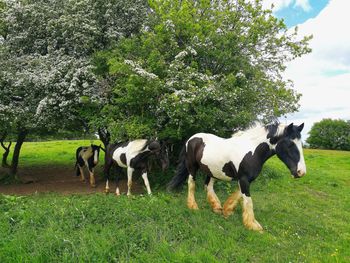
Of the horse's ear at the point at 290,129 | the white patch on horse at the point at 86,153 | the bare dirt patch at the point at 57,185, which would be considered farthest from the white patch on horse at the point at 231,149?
the white patch on horse at the point at 86,153

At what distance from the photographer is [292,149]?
8.59m

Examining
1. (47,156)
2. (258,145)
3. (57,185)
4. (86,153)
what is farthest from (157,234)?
(47,156)

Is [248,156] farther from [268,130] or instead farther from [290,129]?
[290,129]

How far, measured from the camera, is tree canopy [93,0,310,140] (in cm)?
1252

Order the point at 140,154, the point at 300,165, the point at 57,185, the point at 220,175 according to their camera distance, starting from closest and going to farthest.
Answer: the point at 300,165 < the point at 220,175 < the point at 140,154 < the point at 57,185

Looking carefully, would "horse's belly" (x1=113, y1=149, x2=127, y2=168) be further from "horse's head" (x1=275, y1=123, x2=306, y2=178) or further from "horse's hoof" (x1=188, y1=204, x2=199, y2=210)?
"horse's head" (x1=275, y1=123, x2=306, y2=178)

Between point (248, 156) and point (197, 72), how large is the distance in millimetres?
5274

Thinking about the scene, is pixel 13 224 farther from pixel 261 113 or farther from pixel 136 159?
pixel 261 113

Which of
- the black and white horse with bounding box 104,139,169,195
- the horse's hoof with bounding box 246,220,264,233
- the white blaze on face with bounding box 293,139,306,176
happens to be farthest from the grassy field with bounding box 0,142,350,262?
the black and white horse with bounding box 104,139,169,195

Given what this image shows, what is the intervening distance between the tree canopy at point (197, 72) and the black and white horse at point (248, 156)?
2800 millimetres

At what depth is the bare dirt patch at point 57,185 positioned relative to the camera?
1538cm

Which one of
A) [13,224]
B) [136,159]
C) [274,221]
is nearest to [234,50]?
[136,159]

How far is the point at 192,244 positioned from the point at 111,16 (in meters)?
12.1

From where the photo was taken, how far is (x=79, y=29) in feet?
48.5
